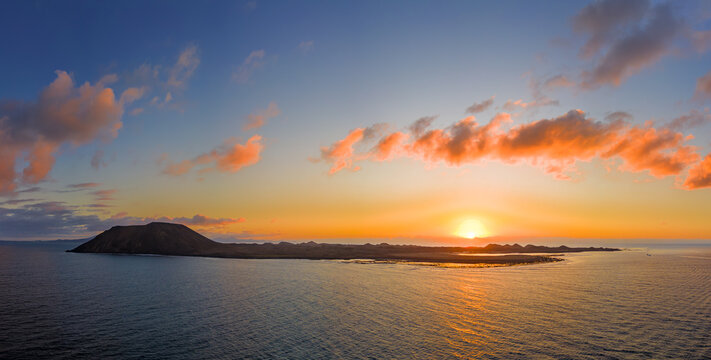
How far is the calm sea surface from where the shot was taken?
2995 centimetres

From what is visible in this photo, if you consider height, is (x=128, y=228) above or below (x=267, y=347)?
above

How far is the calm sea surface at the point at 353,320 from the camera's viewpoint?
98.3 feet

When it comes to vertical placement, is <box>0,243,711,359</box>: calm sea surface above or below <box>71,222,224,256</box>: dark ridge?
below

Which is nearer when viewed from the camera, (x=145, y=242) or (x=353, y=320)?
(x=353, y=320)

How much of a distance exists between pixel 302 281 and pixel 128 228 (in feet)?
564

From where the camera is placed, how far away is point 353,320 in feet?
132

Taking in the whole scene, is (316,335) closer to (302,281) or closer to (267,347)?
(267,347)

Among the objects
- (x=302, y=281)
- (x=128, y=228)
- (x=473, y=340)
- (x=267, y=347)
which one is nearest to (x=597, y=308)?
(x=473, y=340)

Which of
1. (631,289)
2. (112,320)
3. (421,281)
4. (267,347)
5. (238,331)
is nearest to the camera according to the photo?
(267,347)

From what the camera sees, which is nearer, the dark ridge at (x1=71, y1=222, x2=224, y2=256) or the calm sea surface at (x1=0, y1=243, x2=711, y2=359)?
the calm sea surface at (x1=0, y1=243, x2=711, y2=359)

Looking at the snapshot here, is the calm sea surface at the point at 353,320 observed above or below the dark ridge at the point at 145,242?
below

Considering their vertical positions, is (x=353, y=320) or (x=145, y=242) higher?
(x=145, y=242)

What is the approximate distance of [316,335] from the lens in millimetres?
34281

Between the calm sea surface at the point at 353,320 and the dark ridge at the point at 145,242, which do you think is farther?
the dark ridge at the point at 145,242
